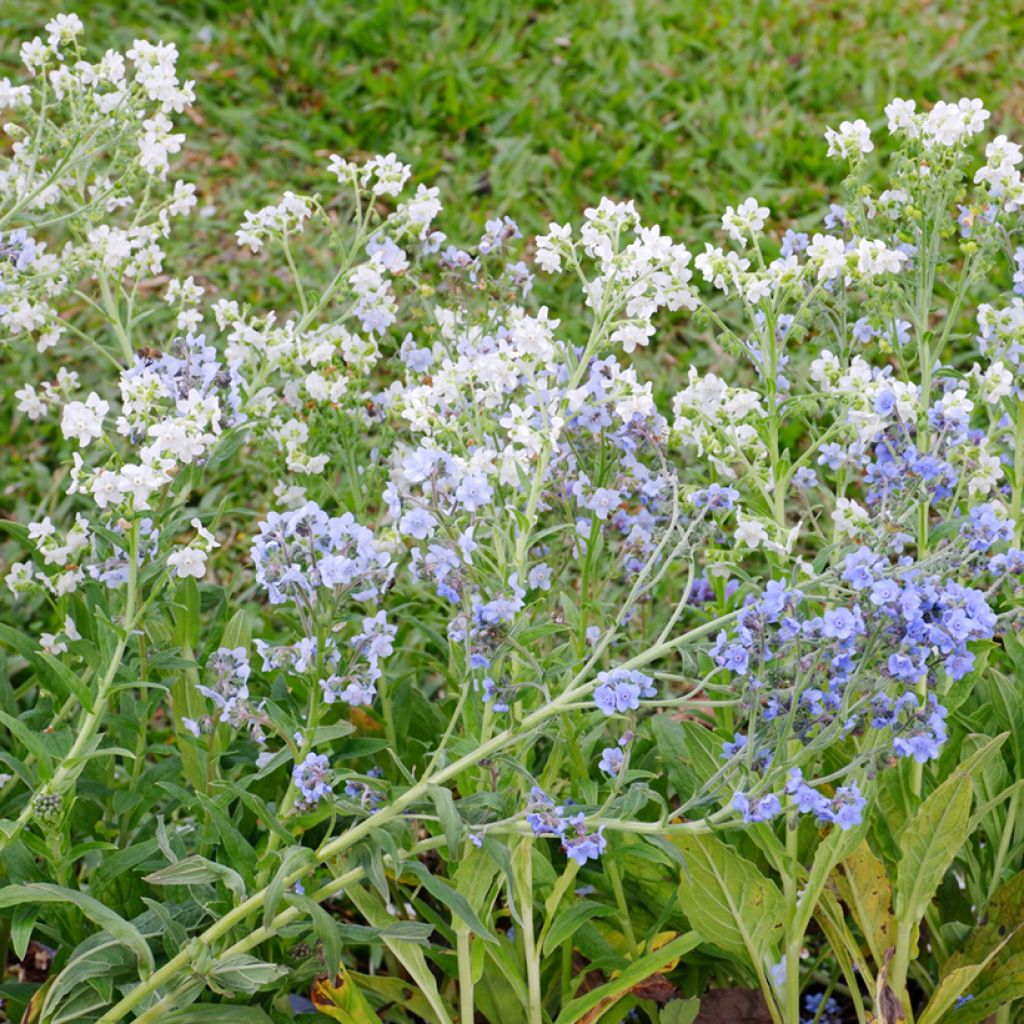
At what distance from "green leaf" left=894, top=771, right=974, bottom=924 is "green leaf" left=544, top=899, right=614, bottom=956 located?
551 mm

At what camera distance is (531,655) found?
7.30 feet

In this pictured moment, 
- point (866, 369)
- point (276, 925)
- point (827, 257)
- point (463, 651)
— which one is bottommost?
point (276, 925)

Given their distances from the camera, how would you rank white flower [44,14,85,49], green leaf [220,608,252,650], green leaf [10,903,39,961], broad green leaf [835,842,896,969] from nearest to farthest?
green leaf [10,903,39,961] < broad green leaf [835,842,896,969] < green leaf [220,608,252,650] < white flower [44,14,85,49]

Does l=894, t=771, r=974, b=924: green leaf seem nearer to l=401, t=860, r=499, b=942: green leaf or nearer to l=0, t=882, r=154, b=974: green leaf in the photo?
l=401, t=860, r=499, b=942: green leaf

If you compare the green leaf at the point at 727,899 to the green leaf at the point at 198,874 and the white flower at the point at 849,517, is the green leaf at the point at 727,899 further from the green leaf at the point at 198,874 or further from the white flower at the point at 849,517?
the green leaf at the point at 198,874

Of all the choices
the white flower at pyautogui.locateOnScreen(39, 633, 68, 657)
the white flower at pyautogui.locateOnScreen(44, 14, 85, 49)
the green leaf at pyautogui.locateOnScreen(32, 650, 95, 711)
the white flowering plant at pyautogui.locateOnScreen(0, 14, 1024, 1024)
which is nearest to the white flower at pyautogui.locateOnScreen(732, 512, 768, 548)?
the white flowering plant at pyautogui.locateOnScreen(0, 14, 1024, 1024)

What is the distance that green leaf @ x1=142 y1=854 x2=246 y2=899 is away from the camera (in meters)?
2.22

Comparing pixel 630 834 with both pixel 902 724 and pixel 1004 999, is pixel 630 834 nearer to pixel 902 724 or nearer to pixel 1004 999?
pixel 902 724

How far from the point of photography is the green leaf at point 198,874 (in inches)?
87.3

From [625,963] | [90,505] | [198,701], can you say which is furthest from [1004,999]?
[90,505]

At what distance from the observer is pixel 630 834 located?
2.48m

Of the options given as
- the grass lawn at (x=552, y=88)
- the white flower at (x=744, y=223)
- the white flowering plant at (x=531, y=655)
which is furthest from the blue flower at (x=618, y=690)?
the grass lawn at (x=552, y=88)

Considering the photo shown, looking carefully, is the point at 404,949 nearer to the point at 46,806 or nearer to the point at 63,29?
the point at 46,806

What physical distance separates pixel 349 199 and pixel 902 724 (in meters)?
4.47
